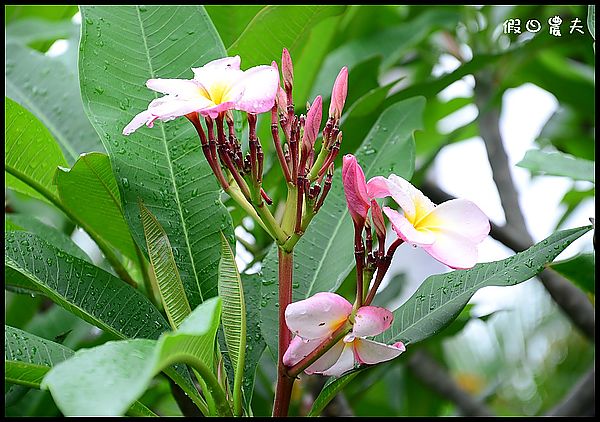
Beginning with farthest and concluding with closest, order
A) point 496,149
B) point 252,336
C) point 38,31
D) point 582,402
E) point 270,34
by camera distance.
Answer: point 496,149, point 38,31, point 582,402, point 270,34, point 252,336

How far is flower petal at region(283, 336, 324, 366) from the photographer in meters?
0.59

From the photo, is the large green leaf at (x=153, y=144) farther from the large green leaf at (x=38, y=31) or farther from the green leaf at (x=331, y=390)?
the large green leaf at (x=38, y=31)

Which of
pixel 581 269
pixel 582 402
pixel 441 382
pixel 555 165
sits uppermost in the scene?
pixel 555 165

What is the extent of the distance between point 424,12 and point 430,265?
901mm

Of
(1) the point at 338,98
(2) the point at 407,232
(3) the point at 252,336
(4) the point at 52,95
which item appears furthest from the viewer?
(4) the point at 52,95

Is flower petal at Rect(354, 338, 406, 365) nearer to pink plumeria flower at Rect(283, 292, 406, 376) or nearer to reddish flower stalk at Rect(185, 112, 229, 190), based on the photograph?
pink plumeria flower at Rect(283, 292, 406, 376)

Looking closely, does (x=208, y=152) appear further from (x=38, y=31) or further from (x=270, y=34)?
(x=38, y=31)

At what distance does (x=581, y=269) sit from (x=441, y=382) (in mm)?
746

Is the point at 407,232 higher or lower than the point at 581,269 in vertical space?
higher

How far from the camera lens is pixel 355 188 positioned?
0.56 meters

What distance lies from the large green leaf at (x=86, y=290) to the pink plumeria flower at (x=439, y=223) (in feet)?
0.82

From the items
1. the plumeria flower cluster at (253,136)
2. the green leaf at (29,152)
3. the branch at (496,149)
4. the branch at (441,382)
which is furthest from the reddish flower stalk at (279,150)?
the branch at (441,382)

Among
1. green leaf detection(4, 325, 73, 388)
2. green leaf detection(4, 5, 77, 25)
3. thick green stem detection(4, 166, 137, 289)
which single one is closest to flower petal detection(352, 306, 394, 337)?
A: green leaf detection(4, 325, 73, 388)

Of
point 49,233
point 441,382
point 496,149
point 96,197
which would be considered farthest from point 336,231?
point 441,382
